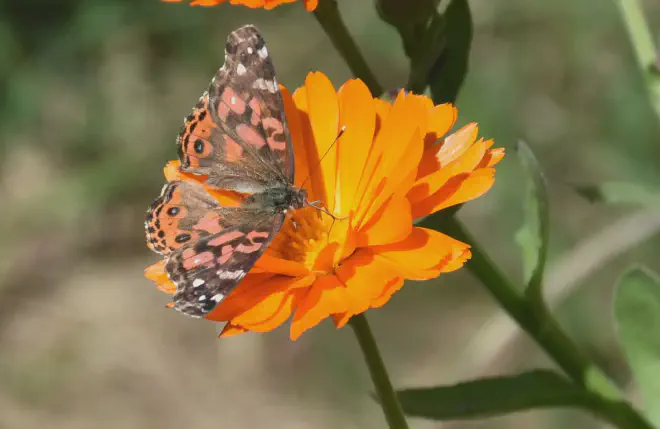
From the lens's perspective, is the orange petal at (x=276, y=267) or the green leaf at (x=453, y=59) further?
the green leaf at (x=453, y=59)

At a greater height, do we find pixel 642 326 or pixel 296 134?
pixel 296 134

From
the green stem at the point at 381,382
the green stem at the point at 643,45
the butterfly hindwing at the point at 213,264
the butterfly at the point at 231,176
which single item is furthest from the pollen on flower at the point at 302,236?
the green stem at the point at 643,45

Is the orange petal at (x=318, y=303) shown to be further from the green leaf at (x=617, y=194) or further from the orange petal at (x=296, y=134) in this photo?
the green leaf at (x=617, y=194)

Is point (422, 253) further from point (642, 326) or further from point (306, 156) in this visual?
point (642, 326)

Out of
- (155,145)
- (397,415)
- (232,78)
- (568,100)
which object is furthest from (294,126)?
(155,145)

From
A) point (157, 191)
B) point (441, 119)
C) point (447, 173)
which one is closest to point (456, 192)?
point (447, 173)
